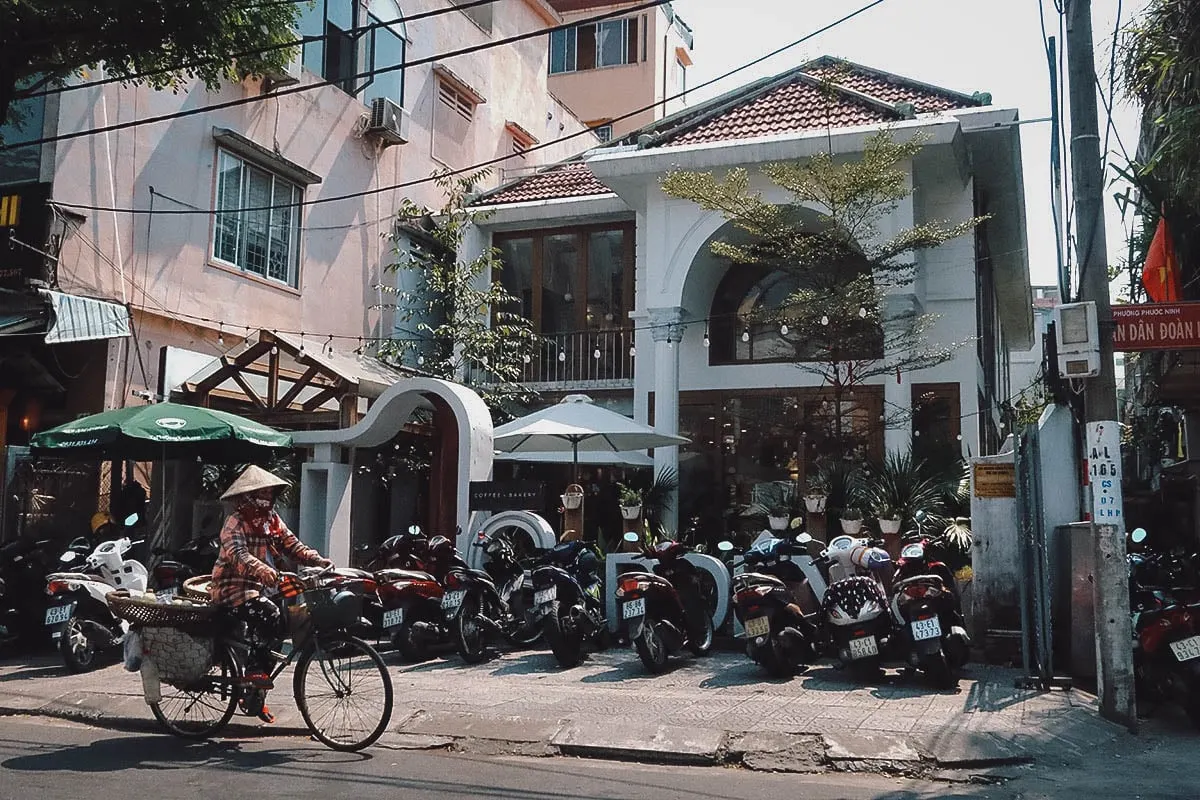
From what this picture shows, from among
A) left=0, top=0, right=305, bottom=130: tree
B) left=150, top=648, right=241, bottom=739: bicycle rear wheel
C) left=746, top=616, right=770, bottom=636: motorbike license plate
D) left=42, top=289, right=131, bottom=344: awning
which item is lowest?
left=150, top=648, right=241, bottom=739: bicycle rear wheel

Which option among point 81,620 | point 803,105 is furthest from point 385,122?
point 81,620

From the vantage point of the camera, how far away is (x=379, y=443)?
12617 millimetres

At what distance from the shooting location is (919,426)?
15.2m

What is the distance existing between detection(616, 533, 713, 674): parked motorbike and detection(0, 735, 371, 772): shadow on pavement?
3.08 m

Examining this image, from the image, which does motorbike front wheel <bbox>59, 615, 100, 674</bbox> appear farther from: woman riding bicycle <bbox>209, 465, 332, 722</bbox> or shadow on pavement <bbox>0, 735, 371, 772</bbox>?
woman riding bicycle <bbox>209, 465, 332, 722</bbox>

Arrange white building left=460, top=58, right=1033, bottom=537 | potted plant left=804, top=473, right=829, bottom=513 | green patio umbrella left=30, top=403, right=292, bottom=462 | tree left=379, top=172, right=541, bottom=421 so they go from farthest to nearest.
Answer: tree left=379, top=172, right=541, bottom=421 < white building left=460, top=58, right=1033, bottom=537 < potted plant left=804, top=473, right=829, bottom=513 < green patio umbrella left=30, top=403, right=292, bottom=462

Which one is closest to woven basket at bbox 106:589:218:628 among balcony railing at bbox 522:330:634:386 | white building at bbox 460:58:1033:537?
white building at bbox 460:58:1033:537

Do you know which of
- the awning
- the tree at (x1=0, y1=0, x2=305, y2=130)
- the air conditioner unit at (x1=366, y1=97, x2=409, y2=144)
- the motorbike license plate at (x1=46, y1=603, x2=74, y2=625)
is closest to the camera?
the motorbike license plate at (x1=46, y1=603, x2=74, y2=625)

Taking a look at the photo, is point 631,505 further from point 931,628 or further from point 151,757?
point 151,757

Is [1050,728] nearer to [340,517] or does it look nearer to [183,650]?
[183,650]

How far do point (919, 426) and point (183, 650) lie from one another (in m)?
11.2

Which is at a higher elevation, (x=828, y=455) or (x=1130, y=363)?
(x=1130, y=363)

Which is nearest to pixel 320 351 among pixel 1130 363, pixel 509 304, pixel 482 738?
pixel 509 304

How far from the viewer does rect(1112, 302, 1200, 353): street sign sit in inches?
302
